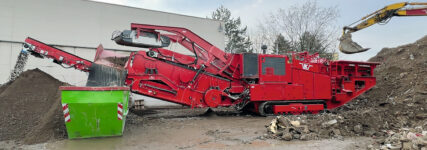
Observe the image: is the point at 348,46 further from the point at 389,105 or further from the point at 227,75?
the point at 227,75

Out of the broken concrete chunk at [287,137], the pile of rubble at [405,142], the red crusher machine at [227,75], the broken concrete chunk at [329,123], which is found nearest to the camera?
the pile of rubble at [405,142]

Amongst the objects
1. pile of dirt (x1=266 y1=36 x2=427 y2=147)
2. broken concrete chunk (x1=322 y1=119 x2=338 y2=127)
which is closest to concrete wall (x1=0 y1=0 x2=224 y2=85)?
pile of dirt (x1=266 y1=36 x2=427 y2=147)

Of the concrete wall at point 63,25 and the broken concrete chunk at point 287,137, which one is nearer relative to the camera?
the broken concrete chunk at point 287,137

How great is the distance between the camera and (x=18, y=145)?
17.5 feet

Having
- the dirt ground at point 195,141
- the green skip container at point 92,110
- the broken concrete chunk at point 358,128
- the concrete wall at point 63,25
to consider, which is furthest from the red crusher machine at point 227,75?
the concrete wall at point 63,25

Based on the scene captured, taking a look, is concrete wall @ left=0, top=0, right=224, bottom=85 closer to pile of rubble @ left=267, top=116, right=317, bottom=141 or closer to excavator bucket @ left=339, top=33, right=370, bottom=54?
excavator bucket @ left=339, top=33, right=370, bottom=54

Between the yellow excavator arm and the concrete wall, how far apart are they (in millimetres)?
9524

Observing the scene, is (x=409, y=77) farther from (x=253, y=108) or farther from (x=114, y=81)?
(x=114, y=81)

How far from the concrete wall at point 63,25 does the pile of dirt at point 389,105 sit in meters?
10.5

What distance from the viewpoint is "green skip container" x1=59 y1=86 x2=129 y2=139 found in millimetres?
5238

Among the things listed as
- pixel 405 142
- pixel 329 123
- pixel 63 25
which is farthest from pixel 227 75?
pixel 63 25

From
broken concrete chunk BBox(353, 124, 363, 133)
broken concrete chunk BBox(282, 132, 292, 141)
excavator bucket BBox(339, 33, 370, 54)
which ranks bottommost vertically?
broken concrete chunk BBox(282, 132, 292, 141)

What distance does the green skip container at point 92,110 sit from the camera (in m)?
5.24

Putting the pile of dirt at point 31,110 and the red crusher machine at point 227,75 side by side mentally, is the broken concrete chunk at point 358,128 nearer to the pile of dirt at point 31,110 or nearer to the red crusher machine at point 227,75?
the red crusher machine at point 227,75
